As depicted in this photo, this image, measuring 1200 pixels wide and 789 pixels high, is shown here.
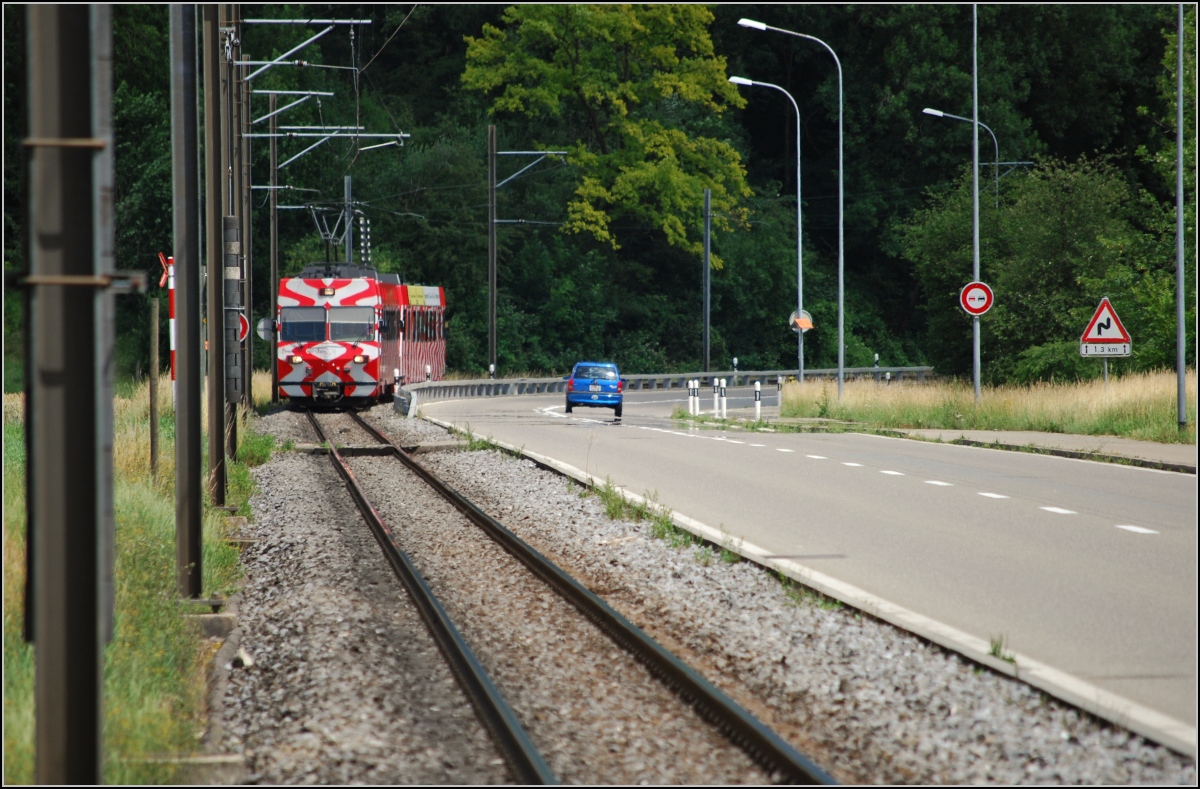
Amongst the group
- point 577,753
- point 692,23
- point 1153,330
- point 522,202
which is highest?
point 692,23

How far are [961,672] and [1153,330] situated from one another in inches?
1094

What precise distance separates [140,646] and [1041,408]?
76.8 ft

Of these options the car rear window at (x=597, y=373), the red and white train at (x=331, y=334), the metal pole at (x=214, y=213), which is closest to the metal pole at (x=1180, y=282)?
the metal pole at (x=214, y=213)

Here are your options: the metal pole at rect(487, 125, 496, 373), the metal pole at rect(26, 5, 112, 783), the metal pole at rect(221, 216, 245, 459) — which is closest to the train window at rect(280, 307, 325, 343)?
the metal pole at rect(487, 125, 496, 373)

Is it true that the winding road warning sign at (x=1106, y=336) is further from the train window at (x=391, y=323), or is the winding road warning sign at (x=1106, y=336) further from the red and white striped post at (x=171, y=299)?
the train window at (x=391, y=323)

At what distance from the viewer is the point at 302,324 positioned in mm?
38219

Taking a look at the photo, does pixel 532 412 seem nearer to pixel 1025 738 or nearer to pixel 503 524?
pixel 503 524

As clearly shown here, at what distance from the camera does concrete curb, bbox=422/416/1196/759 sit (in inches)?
261

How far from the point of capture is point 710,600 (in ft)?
34.7

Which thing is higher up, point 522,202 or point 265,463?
point 522,202

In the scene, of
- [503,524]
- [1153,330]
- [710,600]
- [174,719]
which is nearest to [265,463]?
[503,524]

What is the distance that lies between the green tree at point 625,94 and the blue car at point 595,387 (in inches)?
1033

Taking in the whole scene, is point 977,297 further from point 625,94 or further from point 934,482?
point 625,94

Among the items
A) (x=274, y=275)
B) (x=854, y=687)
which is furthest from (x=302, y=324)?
(x=854, y=687)
